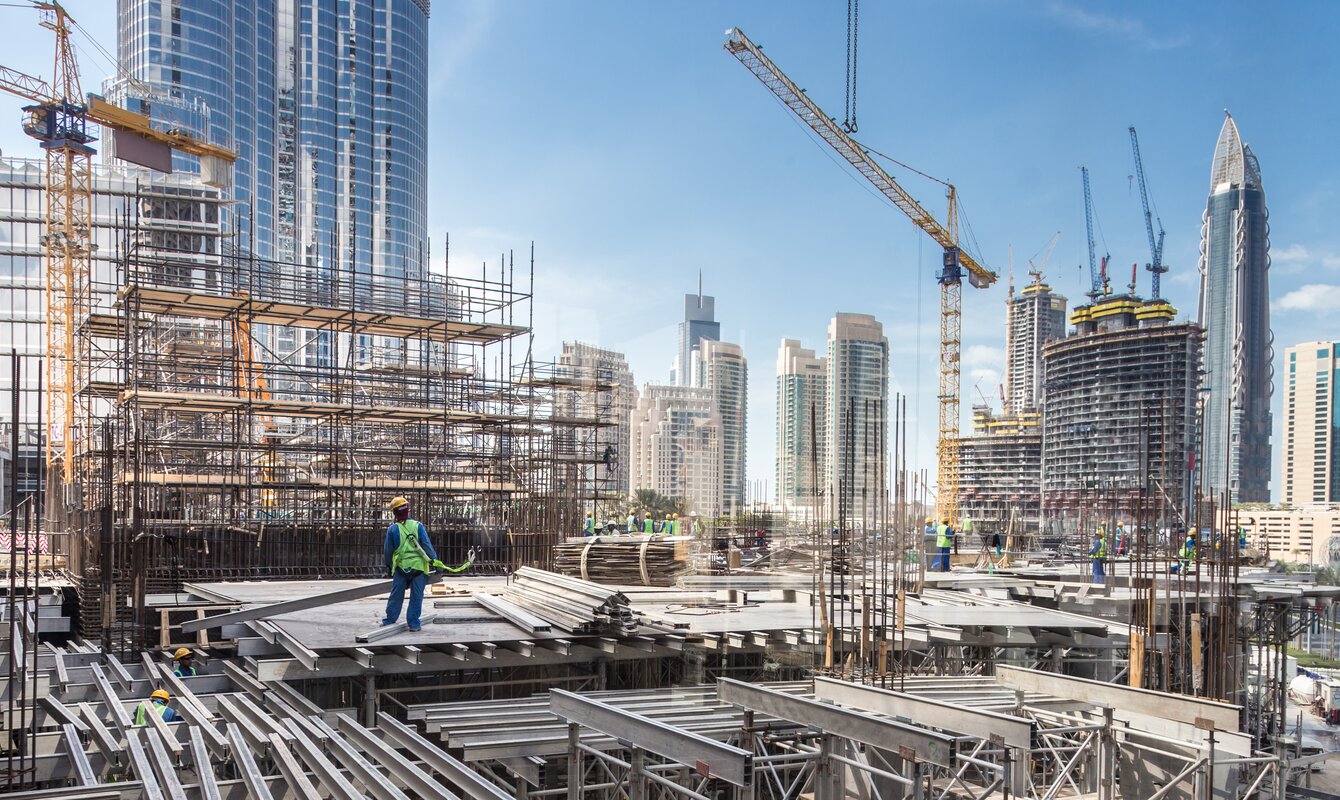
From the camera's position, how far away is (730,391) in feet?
221

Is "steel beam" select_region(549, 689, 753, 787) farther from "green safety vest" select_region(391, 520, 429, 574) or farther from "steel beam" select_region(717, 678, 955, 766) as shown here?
"green safety vest" select_region(391, 520, 429, 574)

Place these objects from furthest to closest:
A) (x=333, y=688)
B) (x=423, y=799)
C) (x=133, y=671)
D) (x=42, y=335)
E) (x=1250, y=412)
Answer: (x=1250, y=412) < (x=42, y=335) < (x=333, y=688) < (x=133, y=671) < (x=423, y=799)

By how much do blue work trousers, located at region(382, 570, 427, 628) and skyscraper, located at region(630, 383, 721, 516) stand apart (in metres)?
46.6

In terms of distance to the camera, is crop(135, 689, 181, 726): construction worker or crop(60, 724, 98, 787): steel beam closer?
crop(60, 724, 98, 787): steel beam

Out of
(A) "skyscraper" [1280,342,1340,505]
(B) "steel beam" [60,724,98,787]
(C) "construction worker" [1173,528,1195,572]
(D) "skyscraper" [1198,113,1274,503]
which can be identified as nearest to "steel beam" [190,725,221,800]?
(B) "steel beam" [60,724,98,787]

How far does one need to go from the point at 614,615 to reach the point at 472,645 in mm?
1648

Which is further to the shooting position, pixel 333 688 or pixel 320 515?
pixel 320 515

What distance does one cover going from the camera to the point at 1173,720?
30.3ft

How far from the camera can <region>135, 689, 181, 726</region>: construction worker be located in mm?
8328

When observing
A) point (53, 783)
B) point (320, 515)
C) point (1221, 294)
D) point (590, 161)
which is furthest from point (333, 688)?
point (1221, 294)

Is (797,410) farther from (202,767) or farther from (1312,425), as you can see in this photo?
(202,767)

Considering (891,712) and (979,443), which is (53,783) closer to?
(891,712)

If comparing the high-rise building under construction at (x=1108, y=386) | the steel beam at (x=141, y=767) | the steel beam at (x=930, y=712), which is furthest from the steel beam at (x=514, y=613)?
the high-rise building under construction at (x=1108, y=386)

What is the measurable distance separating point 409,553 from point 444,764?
4.66m
